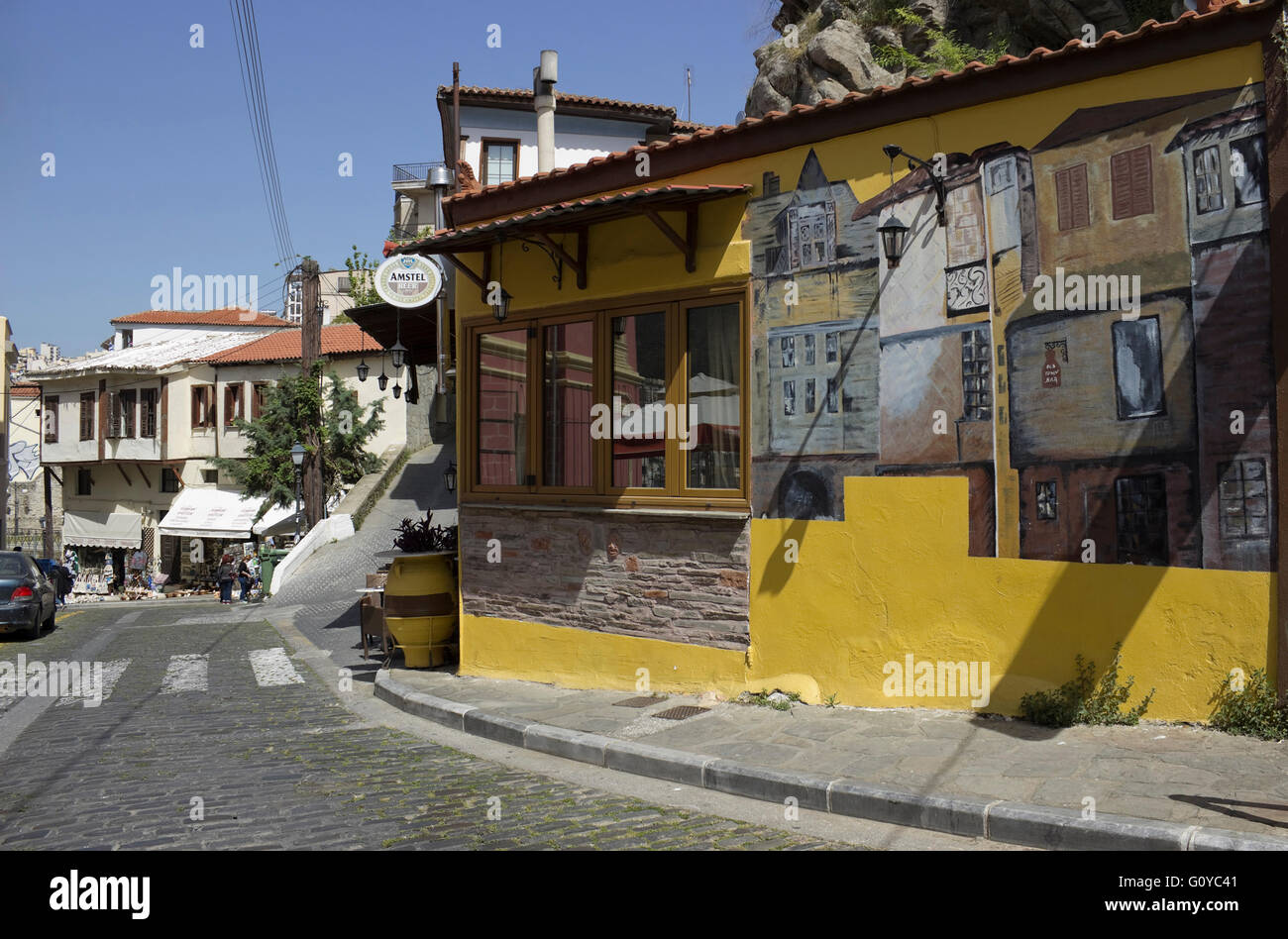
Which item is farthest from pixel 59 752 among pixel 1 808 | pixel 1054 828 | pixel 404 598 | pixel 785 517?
pixel 1054 828

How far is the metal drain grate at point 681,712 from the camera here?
28.0 ft

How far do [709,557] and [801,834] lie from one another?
3.78m

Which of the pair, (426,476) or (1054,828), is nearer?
(1054,828)

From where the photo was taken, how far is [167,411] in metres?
37.5

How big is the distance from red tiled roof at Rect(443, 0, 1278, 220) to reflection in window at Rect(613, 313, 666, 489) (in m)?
1.60

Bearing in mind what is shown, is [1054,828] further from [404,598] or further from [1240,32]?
[404,598]

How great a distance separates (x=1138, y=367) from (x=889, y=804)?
3625mm

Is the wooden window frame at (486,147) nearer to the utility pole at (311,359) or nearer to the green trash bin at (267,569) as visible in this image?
the utility pole at (311,359)

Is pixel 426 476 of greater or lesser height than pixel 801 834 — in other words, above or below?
above

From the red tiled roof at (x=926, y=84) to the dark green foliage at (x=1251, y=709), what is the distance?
4430 mm

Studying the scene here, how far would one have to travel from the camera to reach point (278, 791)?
22.4ft

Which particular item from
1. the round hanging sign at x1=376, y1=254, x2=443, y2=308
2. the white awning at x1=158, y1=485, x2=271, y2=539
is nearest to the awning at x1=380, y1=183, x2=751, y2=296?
the round hanging sign at x1=376, y1=254, x2=443, y2=308

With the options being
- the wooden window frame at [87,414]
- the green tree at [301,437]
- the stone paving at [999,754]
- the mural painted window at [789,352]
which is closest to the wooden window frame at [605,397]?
the mural painted window at [789,352]

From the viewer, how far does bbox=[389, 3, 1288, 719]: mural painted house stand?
682 centimetres
